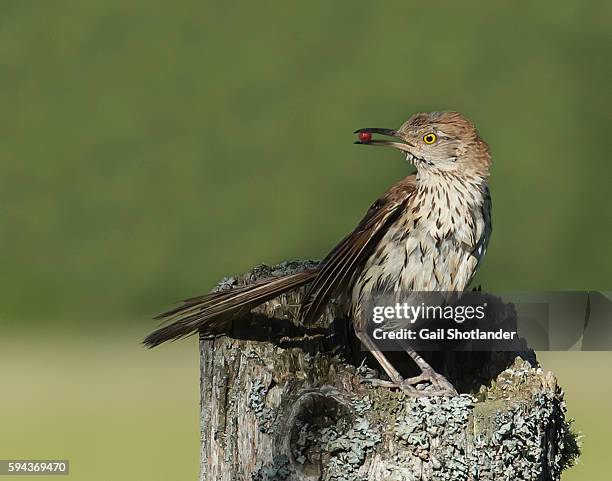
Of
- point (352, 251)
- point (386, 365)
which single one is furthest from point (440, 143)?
point (386, 365)

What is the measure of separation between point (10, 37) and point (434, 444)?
2337 centimetres

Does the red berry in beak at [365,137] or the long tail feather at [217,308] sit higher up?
the red berry in beak at [365,137]

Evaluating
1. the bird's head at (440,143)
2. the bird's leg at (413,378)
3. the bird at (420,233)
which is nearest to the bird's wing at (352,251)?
the bird at (420,233)

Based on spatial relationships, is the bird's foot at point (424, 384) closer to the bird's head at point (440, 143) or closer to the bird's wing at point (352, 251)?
the bird's wing at point (352, 251)

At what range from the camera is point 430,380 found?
347 centimetres

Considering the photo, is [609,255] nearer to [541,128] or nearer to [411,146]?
[541,128]

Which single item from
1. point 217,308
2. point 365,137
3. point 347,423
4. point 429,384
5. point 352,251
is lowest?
point 347,423

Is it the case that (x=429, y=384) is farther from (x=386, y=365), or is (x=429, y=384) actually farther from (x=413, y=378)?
(x=386, y=365)

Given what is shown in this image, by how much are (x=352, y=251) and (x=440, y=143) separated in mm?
522

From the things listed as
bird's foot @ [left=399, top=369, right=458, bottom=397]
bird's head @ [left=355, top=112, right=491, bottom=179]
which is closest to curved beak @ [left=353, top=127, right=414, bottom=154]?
bird's head @ [left=355, top=112, right=491, bottom=179]

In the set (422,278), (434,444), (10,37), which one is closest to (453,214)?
(422,278)

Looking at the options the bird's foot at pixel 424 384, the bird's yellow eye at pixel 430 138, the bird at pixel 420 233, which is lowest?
the bird's foot at pixel 424 384

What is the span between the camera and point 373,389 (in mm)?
3039

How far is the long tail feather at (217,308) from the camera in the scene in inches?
126
